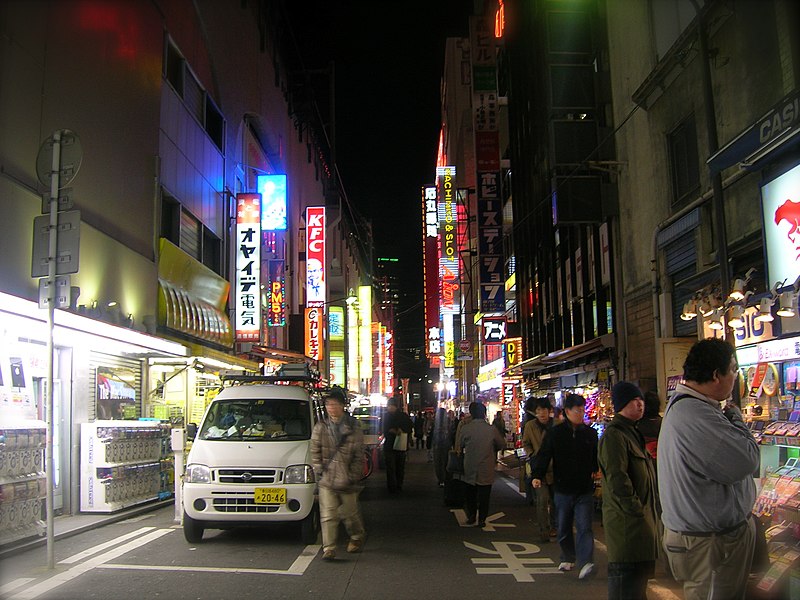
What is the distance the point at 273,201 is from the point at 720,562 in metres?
24.3

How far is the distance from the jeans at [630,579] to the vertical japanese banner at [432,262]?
53672mm

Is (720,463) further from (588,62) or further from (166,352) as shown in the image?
(588,62)

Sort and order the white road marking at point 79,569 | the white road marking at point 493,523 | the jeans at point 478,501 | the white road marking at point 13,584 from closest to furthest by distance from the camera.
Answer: the white road marking at point 79,569
the white road marking at point 13,584
the jeans at point 478,501
the white road marking at point 493,523

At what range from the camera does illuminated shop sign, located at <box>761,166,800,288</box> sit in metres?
7.88

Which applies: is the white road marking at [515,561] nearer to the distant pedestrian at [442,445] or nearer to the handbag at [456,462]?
the handbag at [456,462]

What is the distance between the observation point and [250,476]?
941cm

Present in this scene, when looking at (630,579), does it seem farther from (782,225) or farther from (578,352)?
(578,352)

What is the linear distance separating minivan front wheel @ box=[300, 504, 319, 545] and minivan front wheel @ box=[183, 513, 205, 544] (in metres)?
1.32

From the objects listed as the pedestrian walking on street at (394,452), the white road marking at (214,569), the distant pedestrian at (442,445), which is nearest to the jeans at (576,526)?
the white road marking at (214,569)

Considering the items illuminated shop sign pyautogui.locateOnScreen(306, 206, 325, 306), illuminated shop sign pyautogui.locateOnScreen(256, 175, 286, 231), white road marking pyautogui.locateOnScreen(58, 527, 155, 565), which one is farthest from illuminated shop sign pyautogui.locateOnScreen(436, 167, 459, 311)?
white road marking pyautogui.locateOnScreen(58, 527, 155, 565)

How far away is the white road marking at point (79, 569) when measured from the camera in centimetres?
687

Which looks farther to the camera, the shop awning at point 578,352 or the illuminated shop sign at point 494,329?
the illuminated shop sign at point 494,329

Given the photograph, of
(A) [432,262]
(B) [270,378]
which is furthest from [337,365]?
(B) [270,378]

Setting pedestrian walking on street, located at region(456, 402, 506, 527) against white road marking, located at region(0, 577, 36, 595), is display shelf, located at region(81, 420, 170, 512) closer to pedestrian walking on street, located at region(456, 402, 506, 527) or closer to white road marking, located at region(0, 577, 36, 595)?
white road marking, located at region(0, 577, 36, 595)
